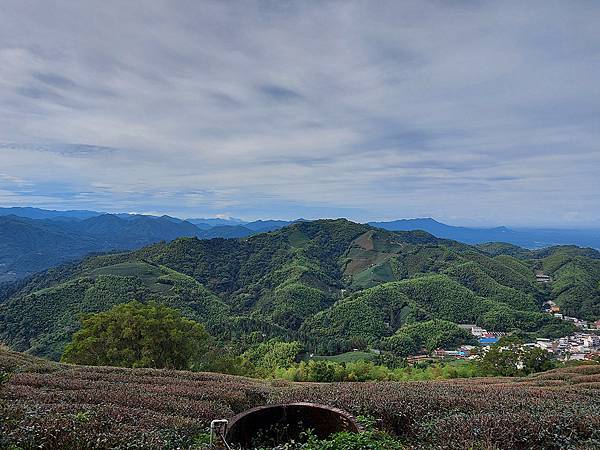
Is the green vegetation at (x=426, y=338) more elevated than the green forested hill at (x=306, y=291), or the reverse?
the green forested hill at (x=306, y=291)

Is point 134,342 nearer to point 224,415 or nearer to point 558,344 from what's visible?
point 224,415

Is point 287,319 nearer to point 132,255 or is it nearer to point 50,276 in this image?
point 132,255

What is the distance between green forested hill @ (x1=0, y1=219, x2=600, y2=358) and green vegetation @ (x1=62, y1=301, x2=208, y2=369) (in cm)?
3609

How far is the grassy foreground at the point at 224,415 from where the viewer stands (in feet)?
15.0

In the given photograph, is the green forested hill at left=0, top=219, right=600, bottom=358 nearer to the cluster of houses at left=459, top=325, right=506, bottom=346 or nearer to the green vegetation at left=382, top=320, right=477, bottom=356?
the cluster of houses at left=459, top=325, right=506, bottom=346

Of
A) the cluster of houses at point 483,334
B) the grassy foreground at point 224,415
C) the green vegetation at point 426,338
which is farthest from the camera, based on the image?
the cluster of houses at point 483,334

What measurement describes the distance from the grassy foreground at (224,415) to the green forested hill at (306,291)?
184ft

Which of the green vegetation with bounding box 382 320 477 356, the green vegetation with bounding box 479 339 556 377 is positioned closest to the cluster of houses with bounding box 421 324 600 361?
the green vegetation with bounding box 382 320 477 356

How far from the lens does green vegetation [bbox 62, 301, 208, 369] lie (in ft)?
74.7

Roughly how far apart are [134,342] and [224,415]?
20114 mm

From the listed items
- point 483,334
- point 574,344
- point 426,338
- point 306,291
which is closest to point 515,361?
point 426,338

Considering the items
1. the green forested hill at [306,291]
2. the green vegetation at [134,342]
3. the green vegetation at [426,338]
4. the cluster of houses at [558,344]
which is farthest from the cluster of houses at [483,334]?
the green vegetation at [134,342]

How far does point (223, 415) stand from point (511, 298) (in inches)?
4715

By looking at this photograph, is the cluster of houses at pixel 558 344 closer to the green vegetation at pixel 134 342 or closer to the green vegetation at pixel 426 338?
the green vegetation at pixel 426 338
